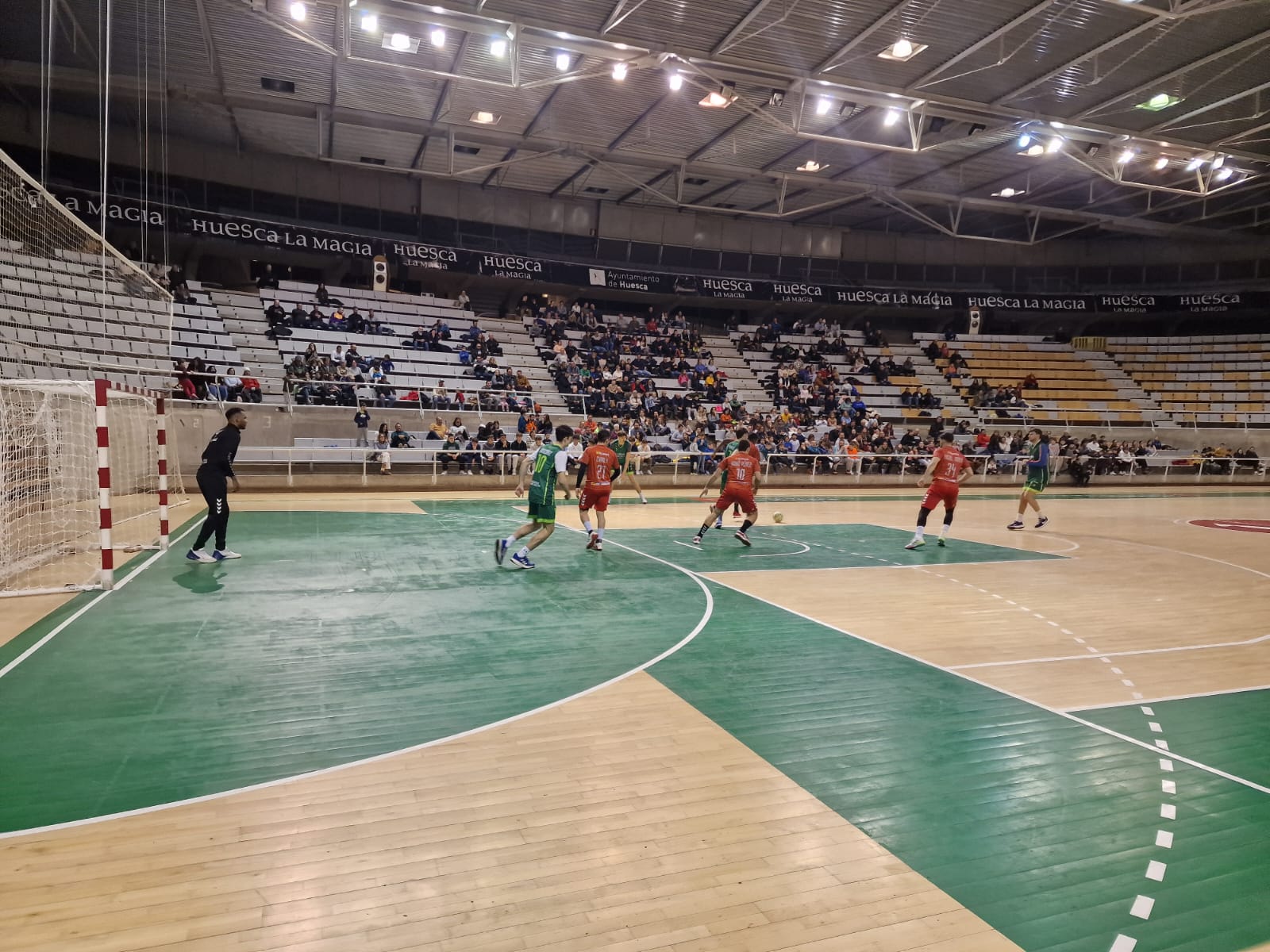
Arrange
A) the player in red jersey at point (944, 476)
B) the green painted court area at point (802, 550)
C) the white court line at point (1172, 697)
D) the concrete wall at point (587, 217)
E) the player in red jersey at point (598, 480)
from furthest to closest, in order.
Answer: the concrete wall at point (587, 217)
the player in red jersey at point (944, 476)
the player in red jersey at point (598, 480)
the green painted court area at point (802, 550)
the white court line at point (1172, 697)

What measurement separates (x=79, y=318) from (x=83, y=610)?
9179 mm

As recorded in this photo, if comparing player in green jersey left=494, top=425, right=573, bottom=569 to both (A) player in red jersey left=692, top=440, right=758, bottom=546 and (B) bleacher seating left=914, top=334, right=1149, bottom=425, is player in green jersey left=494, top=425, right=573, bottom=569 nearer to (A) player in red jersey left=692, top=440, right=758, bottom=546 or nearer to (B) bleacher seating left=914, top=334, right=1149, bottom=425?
(A) player in red jersey left=692, top=440, right=758, bottom=546

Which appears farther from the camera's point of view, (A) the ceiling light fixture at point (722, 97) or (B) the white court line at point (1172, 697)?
(A) the ceiling light fixture at point (722, 97)

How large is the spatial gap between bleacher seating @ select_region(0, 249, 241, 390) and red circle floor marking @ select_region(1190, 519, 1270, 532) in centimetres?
2277

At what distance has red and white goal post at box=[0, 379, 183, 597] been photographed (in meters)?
8.66

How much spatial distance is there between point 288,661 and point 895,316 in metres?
39.3

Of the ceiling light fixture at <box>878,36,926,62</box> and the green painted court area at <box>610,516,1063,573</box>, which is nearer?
the green painted court area at <box>610,516,1063,573</box>

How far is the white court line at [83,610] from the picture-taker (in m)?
6.21

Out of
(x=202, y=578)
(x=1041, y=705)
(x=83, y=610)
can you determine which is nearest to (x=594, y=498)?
(x=202, y=578)

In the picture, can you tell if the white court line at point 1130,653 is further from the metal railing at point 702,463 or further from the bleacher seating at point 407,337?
the bleacher seating at point 407,337

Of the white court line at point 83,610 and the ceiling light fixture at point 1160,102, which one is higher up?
the ceiling light fixture at point 1160,102

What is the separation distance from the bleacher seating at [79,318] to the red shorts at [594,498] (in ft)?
24.4

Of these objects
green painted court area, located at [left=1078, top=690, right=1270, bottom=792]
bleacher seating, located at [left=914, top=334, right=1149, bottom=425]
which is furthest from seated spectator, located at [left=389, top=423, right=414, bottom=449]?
bleacher seating, located at [left=914, top=334, right=1149, bottom=425]

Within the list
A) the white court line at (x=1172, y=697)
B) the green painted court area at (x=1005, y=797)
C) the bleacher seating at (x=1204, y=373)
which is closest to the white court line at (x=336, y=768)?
the green painted court area at (x=1005, y=797)
